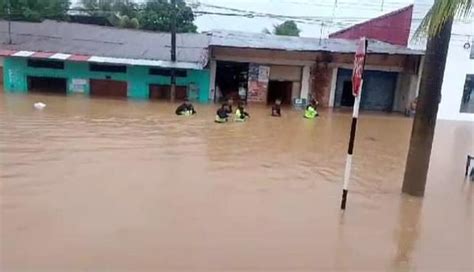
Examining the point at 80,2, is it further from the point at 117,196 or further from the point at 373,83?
the point at 117,196

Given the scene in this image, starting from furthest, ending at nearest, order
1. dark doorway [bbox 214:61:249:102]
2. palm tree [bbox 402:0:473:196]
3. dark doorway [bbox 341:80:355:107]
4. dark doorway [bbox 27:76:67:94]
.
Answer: dark doorway [bbox 341:80:355:107] < dark doorway [bbox 214:61:249:102] < dark doorway [bbox 27:76:67:94] < palm tree [bbox 402:0:473:196]

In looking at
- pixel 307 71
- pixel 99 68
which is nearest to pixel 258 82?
pixel 307 71

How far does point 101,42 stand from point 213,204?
74.4 ft

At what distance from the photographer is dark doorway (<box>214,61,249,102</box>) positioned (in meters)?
27.4

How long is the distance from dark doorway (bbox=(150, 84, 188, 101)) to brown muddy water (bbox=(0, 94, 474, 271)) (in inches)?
433

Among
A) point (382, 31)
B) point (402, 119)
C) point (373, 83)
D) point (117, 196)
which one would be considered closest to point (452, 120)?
point (402, 119)

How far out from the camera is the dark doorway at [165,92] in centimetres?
2656

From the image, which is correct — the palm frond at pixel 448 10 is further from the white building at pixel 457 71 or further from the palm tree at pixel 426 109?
the white building at pixel 457 71

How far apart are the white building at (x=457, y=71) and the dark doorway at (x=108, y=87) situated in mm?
16137

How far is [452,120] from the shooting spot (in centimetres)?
2511

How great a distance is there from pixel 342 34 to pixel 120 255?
34777 millimetres

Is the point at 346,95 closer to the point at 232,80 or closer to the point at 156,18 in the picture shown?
the point at 232,80

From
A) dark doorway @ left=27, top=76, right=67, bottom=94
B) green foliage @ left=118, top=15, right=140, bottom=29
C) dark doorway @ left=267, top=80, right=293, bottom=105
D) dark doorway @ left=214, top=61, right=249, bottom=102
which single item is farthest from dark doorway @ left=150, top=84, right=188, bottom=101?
green foliage @ left=118, top=15, right=140, bottom=29

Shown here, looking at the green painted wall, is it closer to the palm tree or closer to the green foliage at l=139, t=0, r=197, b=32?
the green foliage at l=139, t=0, r=197, b=32
